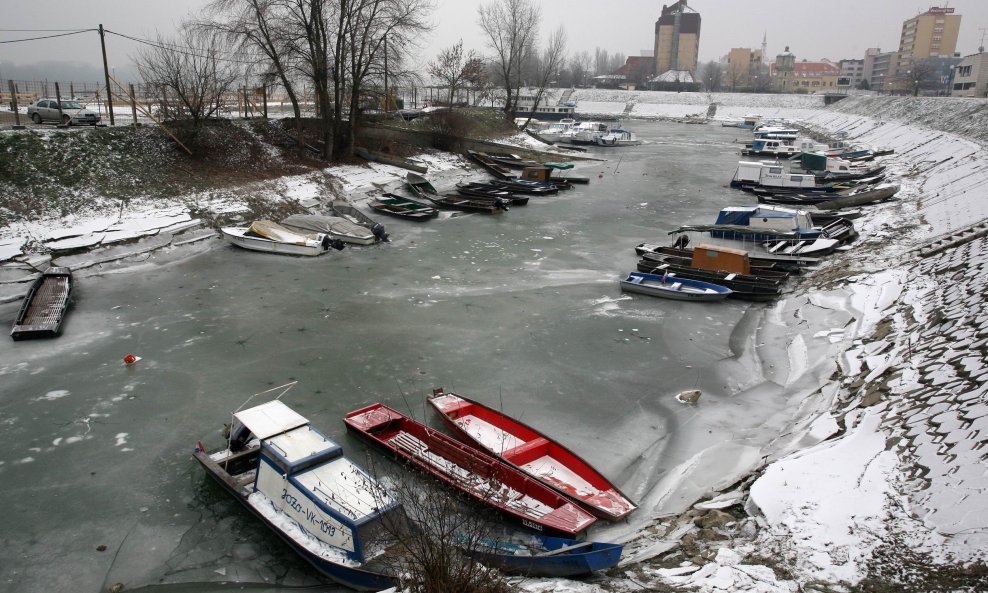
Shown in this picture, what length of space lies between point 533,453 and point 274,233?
16.1 meters

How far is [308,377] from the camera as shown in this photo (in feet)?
43.5

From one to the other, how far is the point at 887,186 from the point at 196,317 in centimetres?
3246

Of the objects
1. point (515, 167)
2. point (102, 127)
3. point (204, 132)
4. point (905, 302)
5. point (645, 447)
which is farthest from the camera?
point (515, 167)

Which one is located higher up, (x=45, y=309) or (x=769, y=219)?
(x=769, y=219)

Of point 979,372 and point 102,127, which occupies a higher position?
point 102,127

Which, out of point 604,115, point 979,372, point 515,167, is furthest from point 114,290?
point 604,115

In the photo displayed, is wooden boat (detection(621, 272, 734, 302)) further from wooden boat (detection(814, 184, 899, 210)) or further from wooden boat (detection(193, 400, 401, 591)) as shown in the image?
wooden boat (detection(814, 184, 899, 210))

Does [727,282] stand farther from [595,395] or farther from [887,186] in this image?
[887,186]

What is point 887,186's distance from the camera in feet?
105

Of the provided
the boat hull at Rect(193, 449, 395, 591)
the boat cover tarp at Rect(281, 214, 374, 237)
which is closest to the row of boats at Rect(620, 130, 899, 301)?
the boat cover tarp at Rect(281, 214, 374, 237)

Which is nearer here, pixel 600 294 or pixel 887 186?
pixel 600 294

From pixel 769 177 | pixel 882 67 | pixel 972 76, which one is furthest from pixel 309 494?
pixel 882 67

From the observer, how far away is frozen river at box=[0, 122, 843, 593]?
879cm

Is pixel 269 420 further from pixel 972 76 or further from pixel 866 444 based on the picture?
pixel 972 76
